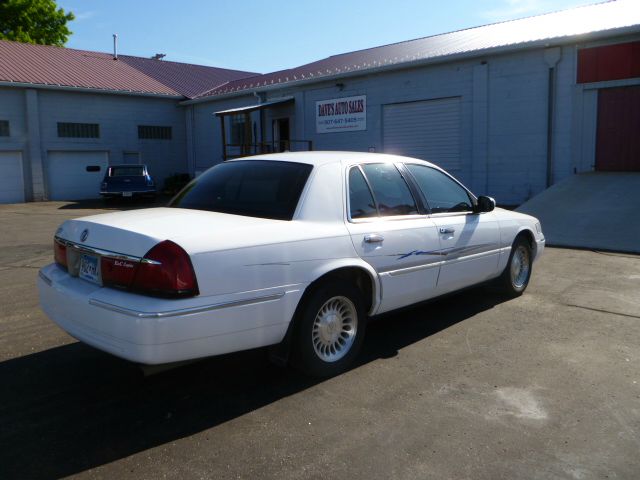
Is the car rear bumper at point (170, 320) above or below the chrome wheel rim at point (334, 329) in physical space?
above

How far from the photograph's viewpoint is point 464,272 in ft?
17.2

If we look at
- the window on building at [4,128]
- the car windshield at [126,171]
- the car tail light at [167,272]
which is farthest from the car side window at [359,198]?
the window on building at [4,128]

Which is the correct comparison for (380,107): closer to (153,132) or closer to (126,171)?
(126,171)

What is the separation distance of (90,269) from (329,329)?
5.38 ft

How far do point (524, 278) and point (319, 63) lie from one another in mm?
19849

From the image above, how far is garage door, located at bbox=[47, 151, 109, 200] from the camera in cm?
2398

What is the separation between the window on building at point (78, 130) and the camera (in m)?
24.0

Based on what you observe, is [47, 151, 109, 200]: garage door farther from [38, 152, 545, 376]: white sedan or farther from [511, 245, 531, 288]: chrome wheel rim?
[511, 245, 531, 288]: chrome wheel rim

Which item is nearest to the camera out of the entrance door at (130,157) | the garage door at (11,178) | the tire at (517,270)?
the tire at (517,270)

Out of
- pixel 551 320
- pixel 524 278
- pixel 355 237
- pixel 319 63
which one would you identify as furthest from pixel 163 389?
pixel 319 63

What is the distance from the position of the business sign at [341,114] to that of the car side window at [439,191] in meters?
14.0

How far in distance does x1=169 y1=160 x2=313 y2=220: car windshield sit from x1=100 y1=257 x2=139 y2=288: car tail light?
3.10ft

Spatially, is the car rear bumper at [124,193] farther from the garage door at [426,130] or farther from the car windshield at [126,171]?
the garage door at [426,130]

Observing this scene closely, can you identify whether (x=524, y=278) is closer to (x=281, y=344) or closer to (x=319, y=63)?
(x=281, y=344)
